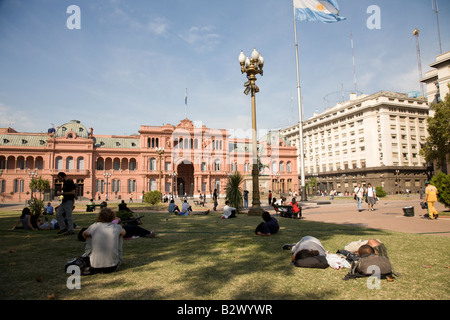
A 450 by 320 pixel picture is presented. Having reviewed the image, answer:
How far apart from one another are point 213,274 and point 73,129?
55.9m

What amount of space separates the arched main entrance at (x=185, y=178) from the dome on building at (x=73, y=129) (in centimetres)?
1961

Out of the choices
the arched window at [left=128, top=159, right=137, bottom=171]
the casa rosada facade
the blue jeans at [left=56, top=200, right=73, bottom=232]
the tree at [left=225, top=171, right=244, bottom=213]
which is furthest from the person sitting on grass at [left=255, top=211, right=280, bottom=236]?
the arched window at [left=128, top=159, right=137, bottom=171]

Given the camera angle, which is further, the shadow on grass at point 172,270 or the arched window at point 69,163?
the arched window at point 69,163

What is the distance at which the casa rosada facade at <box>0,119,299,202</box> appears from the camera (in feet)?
159

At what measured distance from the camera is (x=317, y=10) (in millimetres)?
22703

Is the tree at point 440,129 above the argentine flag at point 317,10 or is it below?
below

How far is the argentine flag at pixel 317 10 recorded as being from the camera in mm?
22078

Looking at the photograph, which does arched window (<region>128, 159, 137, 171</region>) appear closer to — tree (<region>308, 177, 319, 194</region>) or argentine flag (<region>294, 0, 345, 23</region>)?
tree (<region>308, 177, 319, 194</region>)

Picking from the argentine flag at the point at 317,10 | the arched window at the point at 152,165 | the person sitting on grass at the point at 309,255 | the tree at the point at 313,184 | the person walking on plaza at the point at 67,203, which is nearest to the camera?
the person sitting on grass at the point at 309,255

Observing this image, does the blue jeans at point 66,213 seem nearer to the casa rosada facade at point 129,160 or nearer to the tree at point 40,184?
the casa rosada facade at point 129,160

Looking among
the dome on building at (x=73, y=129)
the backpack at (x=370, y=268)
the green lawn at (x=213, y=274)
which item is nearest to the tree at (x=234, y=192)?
the green lawn at (x=213, y=274)

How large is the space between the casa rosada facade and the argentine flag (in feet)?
109
